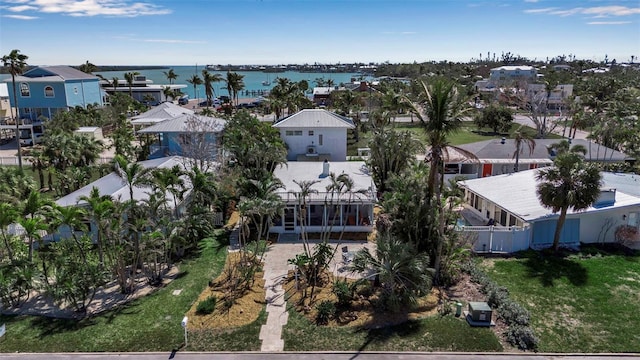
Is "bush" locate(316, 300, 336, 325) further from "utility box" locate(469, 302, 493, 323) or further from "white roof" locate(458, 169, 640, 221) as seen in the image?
"white roof" locate(458, 169, 640, 221)

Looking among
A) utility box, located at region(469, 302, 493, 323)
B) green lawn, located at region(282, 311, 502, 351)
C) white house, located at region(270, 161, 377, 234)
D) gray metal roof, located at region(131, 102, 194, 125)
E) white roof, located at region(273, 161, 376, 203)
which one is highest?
gray metal roof, located at region(131, 102, 194, 125)

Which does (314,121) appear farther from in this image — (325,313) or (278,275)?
(325,313)

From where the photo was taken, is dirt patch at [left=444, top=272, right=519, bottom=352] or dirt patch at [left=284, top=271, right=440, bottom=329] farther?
dirt patch at [left=284, top=271, right=440, bottom=329]

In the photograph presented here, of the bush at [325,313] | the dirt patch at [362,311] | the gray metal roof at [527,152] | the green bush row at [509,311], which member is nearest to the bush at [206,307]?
the dirt patch at [362,311]

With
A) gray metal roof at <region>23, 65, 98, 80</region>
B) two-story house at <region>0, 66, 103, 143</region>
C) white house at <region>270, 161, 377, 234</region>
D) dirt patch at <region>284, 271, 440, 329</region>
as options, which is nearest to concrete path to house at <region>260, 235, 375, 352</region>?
dirt patch at <region>284, 271, 440, 329</region>

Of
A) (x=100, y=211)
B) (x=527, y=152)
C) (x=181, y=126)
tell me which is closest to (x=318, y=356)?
(x=100, y=211)

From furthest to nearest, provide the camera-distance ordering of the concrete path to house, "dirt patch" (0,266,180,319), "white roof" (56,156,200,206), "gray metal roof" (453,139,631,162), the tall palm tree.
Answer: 1. "gray metal roof" (453,139,631,162)
2. "white roof" (56,156,200,206)
3. "dirt patch" (0,266,180,319)
4. the tall palm tree
5. the concrete path to house

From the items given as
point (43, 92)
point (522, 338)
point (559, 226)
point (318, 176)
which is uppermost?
point (43, 92)
